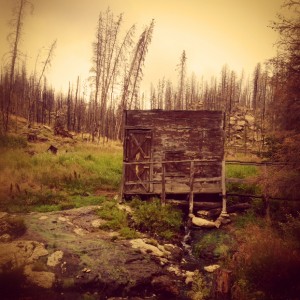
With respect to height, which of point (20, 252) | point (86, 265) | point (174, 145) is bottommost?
point (86, 265)

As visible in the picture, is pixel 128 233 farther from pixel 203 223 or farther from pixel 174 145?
pixel 174 145

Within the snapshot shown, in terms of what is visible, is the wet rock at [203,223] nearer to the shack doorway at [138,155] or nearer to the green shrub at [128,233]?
the green shrub at [128,233]

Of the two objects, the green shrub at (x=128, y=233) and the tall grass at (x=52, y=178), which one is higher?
the tall grass at (x=52, y=178)

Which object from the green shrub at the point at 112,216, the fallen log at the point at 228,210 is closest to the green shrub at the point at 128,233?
the green shrub at the point at 112,216

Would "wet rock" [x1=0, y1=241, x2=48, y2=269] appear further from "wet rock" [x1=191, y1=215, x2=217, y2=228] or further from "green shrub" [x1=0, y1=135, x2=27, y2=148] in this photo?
"wet rock" [x1=191, y1=215, x2=217, y2=228]

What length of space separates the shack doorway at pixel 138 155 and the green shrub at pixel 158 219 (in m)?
2.35

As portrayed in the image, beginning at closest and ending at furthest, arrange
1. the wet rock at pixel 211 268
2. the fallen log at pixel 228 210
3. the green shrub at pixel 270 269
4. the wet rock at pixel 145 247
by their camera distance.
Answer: the green shrub at pixel 270 269, the wet rock at pixel 211 268, the wet rock at pixel 145 247, the fallen log at pixel 228 210

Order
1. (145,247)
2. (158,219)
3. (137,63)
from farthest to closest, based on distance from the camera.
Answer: (137,63) < (158,219) < (145,247)

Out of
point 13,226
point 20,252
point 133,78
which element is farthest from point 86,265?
point 133,78

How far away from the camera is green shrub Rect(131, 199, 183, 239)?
10.9 meters

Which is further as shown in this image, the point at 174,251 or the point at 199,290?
the point at 174,251

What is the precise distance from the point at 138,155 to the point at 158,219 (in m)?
4.32

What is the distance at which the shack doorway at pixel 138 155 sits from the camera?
580 inches

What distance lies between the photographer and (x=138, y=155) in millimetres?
14828
